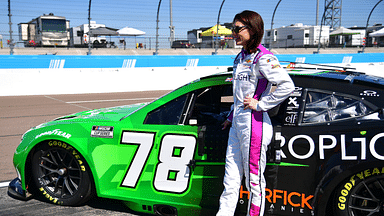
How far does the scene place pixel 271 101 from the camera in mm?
2686

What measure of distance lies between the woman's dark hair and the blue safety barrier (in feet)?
38.6

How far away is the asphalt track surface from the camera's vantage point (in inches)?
149

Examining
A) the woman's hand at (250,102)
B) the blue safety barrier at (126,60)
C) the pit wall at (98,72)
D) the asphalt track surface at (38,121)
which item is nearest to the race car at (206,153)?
the asphalt track surface at (38,121)

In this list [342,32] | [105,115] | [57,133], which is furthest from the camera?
[342,32]

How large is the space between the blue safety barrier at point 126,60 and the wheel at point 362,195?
1188 centimetres

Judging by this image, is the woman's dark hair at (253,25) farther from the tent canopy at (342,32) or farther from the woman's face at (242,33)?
the tent canopy at (342,32)

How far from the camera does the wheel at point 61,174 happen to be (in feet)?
11.9

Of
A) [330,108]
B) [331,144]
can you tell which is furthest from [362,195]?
[330,108]

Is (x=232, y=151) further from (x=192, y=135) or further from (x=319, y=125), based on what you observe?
(x=319, y=125)

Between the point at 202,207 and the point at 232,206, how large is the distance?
367 mm

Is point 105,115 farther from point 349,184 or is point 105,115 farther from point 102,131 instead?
point 349,184

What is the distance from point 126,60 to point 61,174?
39.4ft

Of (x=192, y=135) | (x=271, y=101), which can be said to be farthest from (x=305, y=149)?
(x=192, y=135)

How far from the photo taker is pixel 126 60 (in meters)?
15.4
